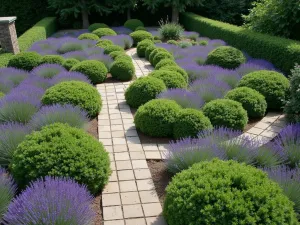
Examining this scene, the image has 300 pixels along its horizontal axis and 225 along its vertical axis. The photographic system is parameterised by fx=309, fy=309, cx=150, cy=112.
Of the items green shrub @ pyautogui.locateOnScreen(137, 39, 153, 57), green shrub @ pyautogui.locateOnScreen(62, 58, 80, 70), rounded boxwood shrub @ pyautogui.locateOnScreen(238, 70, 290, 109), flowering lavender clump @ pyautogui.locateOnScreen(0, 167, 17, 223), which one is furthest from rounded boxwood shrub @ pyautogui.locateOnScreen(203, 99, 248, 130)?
green shrub @ pyautogui.locateOnScreen(137, 39, 153, 57)

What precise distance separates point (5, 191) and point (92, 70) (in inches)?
187

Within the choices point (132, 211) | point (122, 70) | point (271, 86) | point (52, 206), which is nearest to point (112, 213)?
point (132, 211)

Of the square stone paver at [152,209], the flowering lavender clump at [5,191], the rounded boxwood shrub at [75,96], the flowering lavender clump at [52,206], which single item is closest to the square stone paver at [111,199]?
the square stone paver at [152,209]

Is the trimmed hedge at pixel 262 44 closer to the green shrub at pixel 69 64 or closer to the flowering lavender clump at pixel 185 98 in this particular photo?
the flowering lavender clump at pixel 185 98

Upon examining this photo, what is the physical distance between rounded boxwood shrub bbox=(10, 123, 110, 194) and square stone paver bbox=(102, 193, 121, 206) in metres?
0.15

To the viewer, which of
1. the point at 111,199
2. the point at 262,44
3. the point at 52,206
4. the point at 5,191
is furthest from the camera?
the point at 262,44

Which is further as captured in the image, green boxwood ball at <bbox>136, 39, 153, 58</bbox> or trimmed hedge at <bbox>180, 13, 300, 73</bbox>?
green boxwood ball at <bbox>136, 39, 153, 58</bbox>

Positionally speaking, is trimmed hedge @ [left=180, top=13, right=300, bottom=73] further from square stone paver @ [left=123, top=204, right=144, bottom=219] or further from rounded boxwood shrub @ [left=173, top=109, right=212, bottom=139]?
square stone paver @ [left=123, top=204, right=144, bottom=219]

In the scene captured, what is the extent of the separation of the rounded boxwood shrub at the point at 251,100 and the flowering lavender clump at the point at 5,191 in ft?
13.1

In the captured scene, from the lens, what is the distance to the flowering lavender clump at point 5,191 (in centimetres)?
318

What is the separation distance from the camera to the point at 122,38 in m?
12.2

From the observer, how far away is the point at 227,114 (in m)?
5.09

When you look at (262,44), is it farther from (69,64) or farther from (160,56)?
(69,64)

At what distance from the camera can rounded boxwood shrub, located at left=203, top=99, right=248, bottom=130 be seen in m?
5.05
